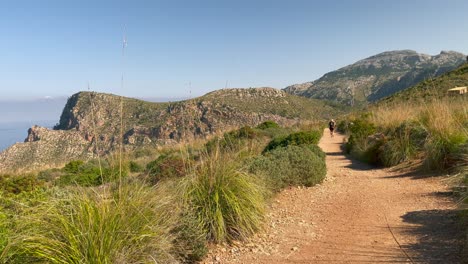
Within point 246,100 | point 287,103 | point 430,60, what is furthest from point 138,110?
point 430,60

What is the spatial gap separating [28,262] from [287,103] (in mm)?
55196

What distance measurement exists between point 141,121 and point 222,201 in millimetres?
35580

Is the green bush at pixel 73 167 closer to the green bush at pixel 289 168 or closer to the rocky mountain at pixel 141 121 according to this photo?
the rocky mountain at pixel 141 121

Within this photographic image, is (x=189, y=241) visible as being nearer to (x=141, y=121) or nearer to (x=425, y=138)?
(x=425, y=138)

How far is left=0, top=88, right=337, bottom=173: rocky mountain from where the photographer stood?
5.59m

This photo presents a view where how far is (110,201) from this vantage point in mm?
3393

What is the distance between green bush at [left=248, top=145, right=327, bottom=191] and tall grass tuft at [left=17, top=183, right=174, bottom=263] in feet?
10.7

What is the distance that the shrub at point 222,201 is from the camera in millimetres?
4551

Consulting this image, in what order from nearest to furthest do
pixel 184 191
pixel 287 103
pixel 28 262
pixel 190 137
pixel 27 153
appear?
1. pixel 28 262
2. pixel 184 191
3. pixel 190 137
4. pixel 27 153
5. pixel 287 103

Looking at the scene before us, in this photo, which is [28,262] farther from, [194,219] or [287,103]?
[287,103]

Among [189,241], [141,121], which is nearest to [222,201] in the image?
[189,241]

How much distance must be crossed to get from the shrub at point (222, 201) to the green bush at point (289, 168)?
1.61m

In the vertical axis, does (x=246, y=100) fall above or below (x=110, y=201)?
above

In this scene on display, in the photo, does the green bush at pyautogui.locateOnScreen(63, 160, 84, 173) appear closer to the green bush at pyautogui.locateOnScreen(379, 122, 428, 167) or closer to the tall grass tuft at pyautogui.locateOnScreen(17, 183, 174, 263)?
the green bush at pyautogui.locateOnScreen(379, 122, 428, 167)
